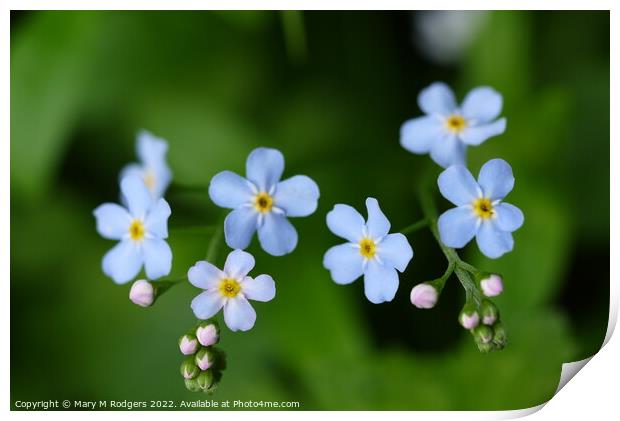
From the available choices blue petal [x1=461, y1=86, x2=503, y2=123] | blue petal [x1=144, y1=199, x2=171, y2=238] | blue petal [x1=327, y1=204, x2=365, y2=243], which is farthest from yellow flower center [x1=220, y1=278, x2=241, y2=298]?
blue petal [x1=461, y1=86, x2=503, y2=123]

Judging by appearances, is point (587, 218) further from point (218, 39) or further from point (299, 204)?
point (218, 39)

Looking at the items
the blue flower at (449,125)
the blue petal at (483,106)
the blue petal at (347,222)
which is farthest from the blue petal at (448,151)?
the blue petal at (347,222)

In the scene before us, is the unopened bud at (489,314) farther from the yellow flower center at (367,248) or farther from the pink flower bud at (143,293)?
the pink flower bud at (143,293)

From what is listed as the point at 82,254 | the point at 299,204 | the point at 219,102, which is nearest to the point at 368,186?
the point at 219,102

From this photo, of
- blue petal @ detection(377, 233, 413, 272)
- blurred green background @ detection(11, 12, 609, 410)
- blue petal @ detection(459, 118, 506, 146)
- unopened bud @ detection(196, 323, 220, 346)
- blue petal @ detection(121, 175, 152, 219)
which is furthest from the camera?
blurred green background @ detection(11, 12, 609, 410)

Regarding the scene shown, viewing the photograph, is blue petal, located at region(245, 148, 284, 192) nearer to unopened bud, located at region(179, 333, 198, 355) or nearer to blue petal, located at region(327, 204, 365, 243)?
blue petal, located at region(327, 204, 365, 243)

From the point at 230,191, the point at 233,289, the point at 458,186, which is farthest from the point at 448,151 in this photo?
the point at 233,289
